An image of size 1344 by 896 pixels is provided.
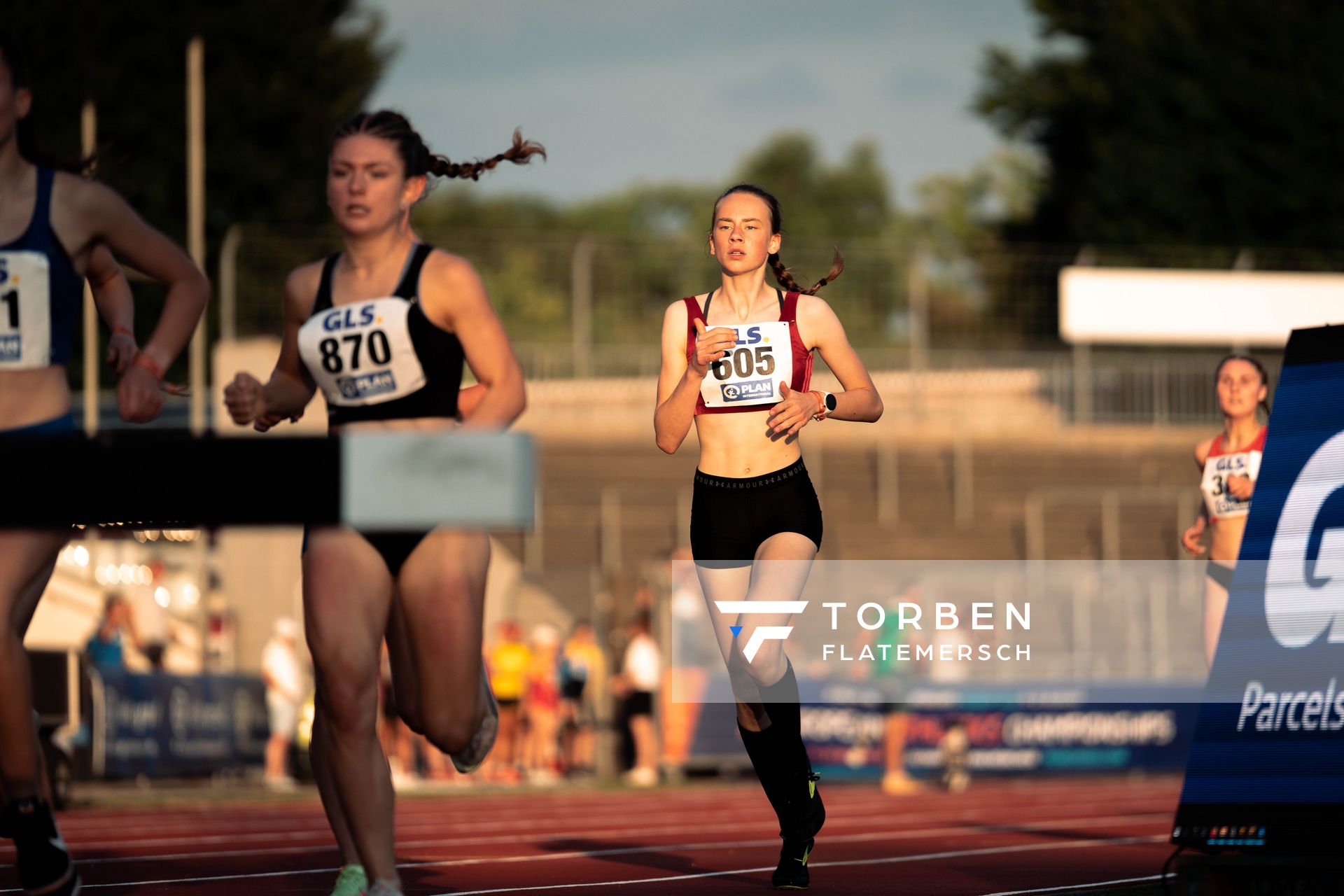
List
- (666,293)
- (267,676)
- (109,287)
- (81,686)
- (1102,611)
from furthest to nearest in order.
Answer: (666,293), (1102,611), (267,676), (81,686), (109,287)

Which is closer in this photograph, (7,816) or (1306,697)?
(7,816)

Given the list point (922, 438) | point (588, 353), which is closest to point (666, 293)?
point (588, 353)

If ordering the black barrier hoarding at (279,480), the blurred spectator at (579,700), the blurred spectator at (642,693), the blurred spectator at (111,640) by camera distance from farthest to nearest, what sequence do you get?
the blurred spectator at (579,700) → the blurred spectator at (642,693) → the blurred spectator at (111,640) → the black barrier hoarding at (279,480)

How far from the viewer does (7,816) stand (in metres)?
5.70

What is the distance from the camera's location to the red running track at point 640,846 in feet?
26.5

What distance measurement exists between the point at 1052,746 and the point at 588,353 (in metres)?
11.7

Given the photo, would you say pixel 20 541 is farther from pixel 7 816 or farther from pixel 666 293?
pixel 666 293

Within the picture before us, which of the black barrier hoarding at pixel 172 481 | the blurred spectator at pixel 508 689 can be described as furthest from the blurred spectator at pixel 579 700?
the black barrier hoarding at pixel 172 481

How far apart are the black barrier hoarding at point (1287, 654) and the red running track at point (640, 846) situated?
1.11m

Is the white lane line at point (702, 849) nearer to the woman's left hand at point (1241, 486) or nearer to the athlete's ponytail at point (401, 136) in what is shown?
the woman's left hand at point (1241, 486)

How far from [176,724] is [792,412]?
13871mm

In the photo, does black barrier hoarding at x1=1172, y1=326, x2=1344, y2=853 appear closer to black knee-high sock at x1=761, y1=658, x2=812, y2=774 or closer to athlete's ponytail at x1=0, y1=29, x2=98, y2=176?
black knee-high sock at x1=761, y1=658, x2=812, y2=774

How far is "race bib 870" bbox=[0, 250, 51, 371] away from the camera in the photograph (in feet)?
18.9

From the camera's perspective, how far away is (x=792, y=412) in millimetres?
7387
